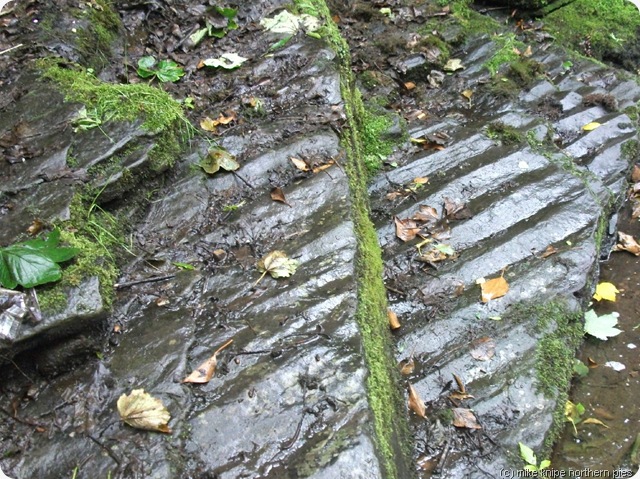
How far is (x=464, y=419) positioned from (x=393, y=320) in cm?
72

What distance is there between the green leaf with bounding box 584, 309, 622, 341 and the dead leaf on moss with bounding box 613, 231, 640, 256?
736 millimetres

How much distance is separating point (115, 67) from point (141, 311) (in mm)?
2314

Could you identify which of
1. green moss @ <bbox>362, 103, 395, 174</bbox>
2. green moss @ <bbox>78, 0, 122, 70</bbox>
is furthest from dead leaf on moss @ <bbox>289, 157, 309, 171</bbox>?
green moss @ <bbox>78, 0, 122, 70</bbox>

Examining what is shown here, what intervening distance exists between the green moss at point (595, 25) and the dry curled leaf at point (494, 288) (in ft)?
15.0

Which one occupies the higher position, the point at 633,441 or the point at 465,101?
the point at 465,101

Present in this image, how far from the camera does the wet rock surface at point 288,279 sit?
2363 mm

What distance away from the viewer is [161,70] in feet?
13.8

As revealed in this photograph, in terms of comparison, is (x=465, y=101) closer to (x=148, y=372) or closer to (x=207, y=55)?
(x=207, y=55)

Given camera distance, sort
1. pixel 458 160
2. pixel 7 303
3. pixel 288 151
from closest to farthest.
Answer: pixel 7 303 → pixel 288 151 → pixel 458 160

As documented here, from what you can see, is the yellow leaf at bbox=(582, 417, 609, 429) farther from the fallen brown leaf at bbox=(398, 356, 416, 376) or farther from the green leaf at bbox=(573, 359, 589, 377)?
the fallen brown leaf at bbox=(398, 356, 416, 376)

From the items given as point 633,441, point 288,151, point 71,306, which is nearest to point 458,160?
point 288,151

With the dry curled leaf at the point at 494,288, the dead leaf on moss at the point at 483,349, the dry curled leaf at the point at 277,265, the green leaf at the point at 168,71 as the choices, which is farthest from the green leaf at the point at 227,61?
the dead leaf on moss at the point at 483,349

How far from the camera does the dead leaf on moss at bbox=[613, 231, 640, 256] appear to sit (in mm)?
4119

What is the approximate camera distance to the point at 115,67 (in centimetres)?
423
